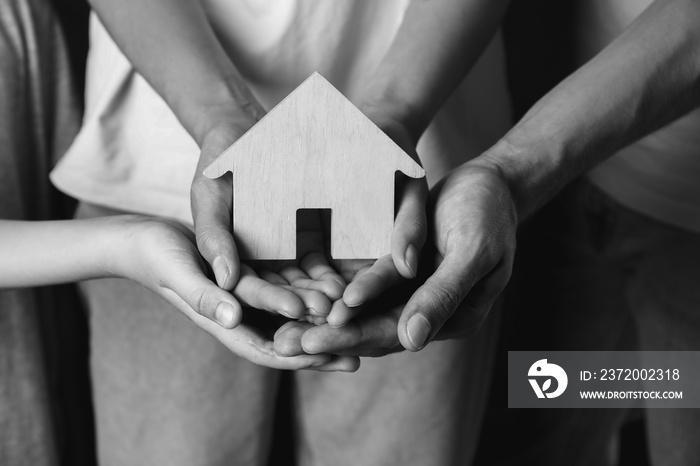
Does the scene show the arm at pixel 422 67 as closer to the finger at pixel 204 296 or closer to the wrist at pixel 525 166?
the wrist at pixel 525 166

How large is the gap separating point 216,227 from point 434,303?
241 mm

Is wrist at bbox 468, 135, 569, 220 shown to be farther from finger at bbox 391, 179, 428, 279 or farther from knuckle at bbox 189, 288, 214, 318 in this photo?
knuckle at bbox 189, 288, 214, 318

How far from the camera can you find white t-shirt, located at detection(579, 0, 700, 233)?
118 cm

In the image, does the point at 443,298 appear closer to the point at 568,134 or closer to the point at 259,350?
the point at 259,350

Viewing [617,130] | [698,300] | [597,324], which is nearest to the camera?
[617,130]

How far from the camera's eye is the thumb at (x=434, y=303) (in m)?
0.74

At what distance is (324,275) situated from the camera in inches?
34.4

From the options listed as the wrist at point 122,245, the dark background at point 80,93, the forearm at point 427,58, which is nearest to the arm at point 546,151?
the forearm at point 427,58

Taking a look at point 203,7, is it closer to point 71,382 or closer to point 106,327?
point 106,327

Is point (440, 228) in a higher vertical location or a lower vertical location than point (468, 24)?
lower

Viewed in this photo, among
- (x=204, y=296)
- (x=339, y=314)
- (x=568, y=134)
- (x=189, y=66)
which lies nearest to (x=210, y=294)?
(x=204, y=296)

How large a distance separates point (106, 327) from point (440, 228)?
536mm

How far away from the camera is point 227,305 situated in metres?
0.75

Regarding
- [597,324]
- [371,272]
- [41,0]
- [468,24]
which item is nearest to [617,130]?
[468,24]
